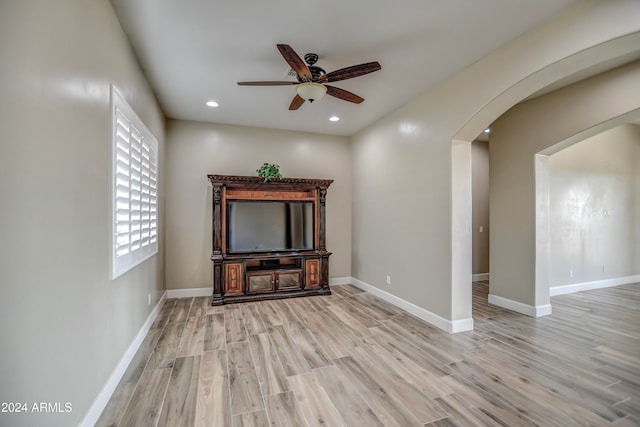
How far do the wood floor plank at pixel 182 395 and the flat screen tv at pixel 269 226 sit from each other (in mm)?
2208

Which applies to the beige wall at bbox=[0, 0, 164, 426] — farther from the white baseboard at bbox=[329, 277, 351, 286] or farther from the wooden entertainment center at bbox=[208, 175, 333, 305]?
the white baseboard at bbox=[329, 277, 351, 286]

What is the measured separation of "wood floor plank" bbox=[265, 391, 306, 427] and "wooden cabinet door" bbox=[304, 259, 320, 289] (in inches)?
106

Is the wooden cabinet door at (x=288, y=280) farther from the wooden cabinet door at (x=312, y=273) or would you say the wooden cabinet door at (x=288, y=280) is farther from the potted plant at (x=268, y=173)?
the potted plant at (x=268, y=173)

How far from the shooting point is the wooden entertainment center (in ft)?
14.5

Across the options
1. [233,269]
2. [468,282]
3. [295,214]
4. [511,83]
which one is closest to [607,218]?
[468,282]

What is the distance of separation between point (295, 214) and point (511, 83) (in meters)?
3.47

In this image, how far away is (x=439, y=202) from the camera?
343 centimetres

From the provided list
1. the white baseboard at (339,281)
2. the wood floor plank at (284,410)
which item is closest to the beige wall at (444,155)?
the white baseboard at (339,281)

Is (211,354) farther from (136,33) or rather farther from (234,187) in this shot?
(136,33)

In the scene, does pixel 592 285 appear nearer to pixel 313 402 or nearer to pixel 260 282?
pixel 313 402

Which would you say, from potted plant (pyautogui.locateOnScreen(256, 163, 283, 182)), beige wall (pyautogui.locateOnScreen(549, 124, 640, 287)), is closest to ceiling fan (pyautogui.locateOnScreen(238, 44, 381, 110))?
potted plant (pyautogui.locateOnScreen(256, 163, 283, 182))

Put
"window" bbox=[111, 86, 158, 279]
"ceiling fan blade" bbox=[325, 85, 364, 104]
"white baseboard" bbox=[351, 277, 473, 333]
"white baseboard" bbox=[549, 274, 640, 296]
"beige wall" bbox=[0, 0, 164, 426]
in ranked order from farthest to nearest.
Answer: "white baseboard" bbox=[549, 274, 640, 296] < "white baseboard" bbox=[351, 277, 473, 333] < "ceiling fan blade" bbox=[325, 85, 364, 104] < "window" bbox=[111, 86, 158, 279] < "beige wall" bbox=[0, 0, 164, 426]

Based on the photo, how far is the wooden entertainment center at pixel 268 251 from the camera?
4.43 meters

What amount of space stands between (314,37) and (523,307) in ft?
14.1
